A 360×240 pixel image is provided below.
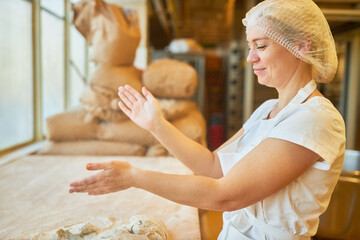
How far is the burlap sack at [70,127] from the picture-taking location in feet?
6.85

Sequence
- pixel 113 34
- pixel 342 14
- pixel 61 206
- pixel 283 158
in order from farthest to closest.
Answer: pixel 342 14
pixel 113 34
pixel 61 206
pixel 283 158

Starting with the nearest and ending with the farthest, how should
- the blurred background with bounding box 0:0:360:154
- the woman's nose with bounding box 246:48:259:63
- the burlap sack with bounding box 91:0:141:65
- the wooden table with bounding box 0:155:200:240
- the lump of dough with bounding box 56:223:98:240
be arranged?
the woman's nose with bounding box 246:48:259:63
the lump of dough with bounding box 56:223:98:240
the wooden table with bounding box 0:155:200:240
the burlap sack with bounding box 91:0:141:65
the blurred background with bounding box 0:0:360:154

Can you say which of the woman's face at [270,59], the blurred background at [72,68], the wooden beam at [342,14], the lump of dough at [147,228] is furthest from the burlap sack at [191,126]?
the wooden beam at [342,14]

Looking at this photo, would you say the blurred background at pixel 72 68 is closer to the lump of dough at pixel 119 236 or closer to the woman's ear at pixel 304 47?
the lump of dough at pixel 119 236

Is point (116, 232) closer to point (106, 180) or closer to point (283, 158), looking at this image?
point (106, 180)

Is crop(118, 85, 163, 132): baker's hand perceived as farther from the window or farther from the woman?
the window

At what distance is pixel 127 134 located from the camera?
206cm

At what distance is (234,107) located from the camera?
12.5 feet

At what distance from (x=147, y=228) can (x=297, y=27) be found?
658mm

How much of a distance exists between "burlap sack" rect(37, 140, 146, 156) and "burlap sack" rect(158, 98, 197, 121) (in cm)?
29

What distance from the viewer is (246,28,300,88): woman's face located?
0.76 m

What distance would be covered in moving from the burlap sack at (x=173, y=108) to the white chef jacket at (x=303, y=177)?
3.81 feet

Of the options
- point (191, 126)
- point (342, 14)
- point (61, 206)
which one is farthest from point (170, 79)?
point (342, 14)

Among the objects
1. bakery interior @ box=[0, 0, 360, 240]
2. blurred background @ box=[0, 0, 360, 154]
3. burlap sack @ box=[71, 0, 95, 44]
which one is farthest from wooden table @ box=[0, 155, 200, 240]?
burlap sack @ box=[71, 0, 95, 44]
